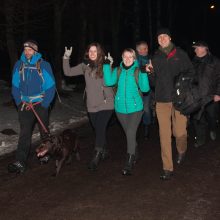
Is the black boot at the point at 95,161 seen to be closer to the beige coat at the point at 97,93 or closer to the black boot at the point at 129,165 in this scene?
the black boot at the point at 129,165

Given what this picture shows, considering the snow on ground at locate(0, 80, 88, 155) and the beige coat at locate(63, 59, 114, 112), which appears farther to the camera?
the snow on ground at locate(0, 80, 88, 155)

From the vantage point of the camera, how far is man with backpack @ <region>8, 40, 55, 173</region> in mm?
7746

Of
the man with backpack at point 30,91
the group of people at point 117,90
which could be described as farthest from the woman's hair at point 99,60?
the man with backpack at point 30,91

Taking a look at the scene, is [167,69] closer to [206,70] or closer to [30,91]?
[206,70]

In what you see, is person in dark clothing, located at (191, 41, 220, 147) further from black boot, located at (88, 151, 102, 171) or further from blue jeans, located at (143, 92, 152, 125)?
black boot, located at (88, 151, 102, 171)

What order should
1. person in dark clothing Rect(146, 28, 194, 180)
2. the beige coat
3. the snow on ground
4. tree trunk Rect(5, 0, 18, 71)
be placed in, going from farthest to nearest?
tree trunk Rect(5, 0, 18, 71) → the snow on ground → the beige coat → person in dark clothing Rect(146, 28, 194, 180)

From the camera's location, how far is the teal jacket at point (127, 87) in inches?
287

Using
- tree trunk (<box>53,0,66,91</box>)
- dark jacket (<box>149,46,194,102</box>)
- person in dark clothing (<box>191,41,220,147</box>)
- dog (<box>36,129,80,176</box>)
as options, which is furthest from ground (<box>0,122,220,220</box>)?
tree trunk (<box>53,0,66,91</box>)

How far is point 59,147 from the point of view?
7.63m

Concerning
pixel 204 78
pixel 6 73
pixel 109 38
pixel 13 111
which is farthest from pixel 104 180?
pixel 109 38

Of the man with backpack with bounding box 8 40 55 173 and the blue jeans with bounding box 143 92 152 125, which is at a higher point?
the man with backpack with bounding box 8 40 55 173

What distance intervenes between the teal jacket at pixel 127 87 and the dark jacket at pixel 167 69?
0.22 m

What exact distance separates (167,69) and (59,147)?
2.31m

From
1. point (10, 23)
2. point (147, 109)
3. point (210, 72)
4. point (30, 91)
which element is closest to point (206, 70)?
point (210, 72)
